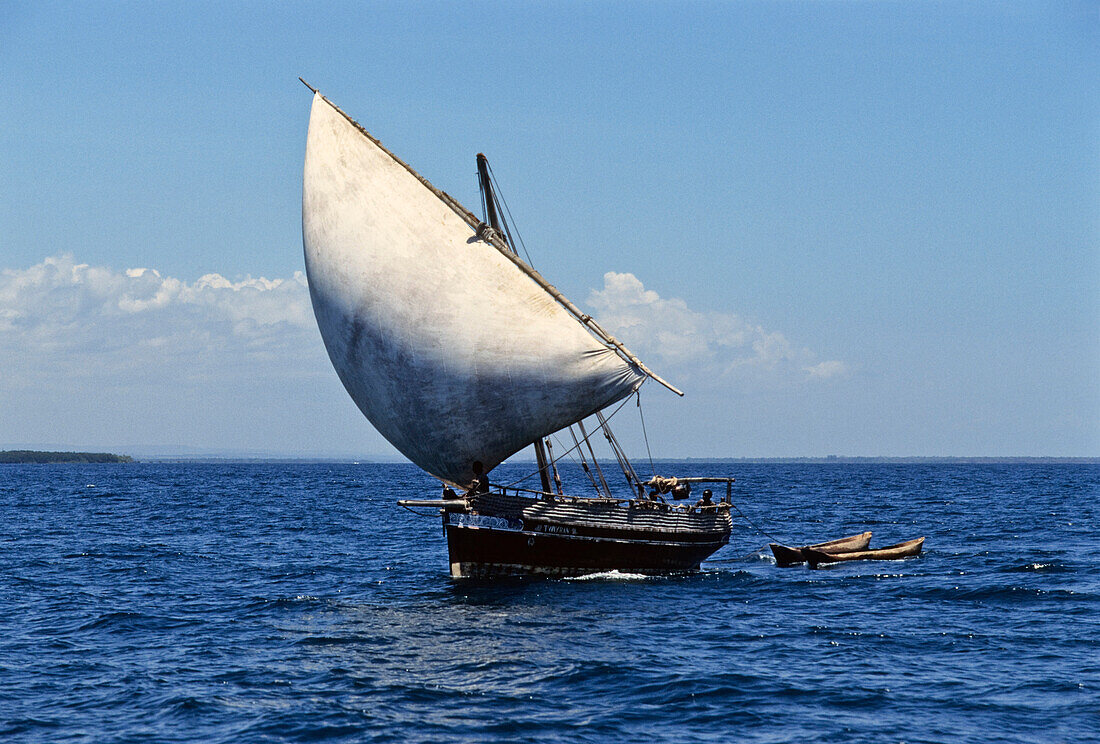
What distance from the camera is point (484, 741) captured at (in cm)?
1473

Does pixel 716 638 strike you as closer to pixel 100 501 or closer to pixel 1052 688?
pixel 1052 688

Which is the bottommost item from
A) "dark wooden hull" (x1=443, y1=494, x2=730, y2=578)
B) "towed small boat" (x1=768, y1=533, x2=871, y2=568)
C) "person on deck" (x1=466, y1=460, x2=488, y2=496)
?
"towed small boat" (x1=768, y1=533, x2=871, y2=568)

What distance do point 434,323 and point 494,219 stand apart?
192 inches

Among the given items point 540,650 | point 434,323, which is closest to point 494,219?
point 434,323

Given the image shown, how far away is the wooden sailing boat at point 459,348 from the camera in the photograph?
1062 inches

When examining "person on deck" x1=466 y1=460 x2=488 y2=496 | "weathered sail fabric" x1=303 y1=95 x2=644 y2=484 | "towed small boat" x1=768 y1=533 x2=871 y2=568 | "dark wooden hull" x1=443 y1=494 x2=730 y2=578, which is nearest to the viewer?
"weathered sail fabric" x1=303 y1=95 x2=644 y2=484

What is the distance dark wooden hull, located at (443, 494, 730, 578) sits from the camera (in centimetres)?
2762

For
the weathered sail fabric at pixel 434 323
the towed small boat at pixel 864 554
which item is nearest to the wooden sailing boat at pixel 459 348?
the weathered sail fabric at pixel 434 323

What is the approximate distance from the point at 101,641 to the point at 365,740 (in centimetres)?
946

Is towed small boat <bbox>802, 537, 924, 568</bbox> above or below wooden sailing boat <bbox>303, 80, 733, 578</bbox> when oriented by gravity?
below

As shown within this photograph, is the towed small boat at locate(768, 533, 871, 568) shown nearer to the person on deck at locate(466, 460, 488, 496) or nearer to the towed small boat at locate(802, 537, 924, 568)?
the towed small boat at locate(802, 537, 924, 568)

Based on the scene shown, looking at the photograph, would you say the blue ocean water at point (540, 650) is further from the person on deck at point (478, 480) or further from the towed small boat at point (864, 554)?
the person on deck at point (478, 480)

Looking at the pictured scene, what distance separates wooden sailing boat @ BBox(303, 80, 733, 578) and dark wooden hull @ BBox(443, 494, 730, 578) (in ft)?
0.13

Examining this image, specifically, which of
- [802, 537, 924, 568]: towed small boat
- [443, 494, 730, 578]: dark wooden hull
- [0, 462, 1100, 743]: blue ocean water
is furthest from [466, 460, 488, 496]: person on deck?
[802, 537, 924, 568]: towed small boat
